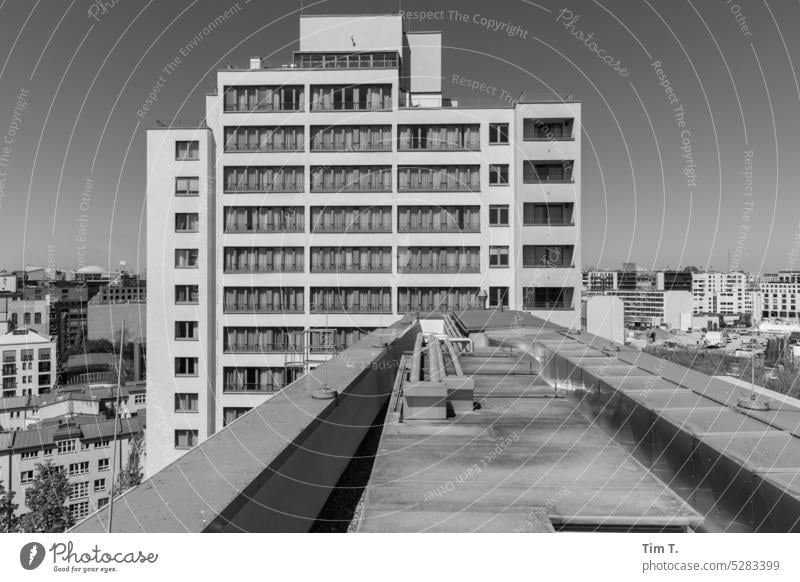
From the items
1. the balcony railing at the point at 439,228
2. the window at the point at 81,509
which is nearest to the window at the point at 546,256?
the balcony railing at the point at 439,228

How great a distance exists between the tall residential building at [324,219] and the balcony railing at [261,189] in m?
0.10

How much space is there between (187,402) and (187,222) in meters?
11.6

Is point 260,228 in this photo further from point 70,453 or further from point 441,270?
point 70,453

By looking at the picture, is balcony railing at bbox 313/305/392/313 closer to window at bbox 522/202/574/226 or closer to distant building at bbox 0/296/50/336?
window at bbox 522/202/574/226

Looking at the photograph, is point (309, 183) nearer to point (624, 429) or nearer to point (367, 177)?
point (367, 177)

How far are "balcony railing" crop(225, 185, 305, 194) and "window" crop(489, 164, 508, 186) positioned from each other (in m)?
12.3

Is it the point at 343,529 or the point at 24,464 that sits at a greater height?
the point at 343,529

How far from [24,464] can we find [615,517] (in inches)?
2133

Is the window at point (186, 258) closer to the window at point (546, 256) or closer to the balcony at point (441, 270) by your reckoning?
the balcony at point (441, 270)

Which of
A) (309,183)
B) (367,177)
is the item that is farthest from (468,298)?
(309,183)

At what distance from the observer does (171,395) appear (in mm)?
36219

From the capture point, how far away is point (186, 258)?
37.3 meters

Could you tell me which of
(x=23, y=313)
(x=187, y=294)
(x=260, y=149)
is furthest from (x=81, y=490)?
(x=23, y=313)

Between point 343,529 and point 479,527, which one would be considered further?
point 343,529
